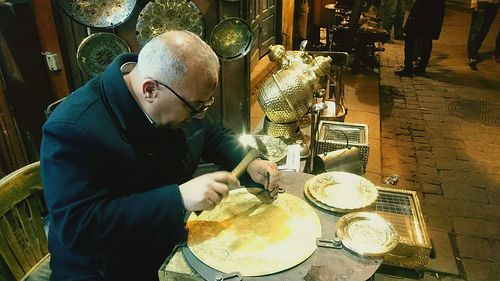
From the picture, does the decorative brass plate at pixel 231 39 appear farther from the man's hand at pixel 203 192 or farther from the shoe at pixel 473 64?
the shoe at pixel 473 64

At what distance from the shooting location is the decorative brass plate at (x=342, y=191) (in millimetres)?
1909

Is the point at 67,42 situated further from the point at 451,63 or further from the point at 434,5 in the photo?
the point at 451,63

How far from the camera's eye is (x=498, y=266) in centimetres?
357

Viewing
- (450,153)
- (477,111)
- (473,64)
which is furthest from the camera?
(473,64)

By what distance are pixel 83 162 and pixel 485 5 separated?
1021 centimetres

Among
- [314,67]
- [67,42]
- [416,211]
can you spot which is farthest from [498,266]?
[67,42]

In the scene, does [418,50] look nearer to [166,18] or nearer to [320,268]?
[166,18]

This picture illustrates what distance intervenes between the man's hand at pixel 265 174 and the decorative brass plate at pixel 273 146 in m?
0.90

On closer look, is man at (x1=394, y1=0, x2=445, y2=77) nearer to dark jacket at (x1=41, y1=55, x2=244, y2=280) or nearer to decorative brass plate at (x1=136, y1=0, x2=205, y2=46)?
decorative brass plate at (x1=136, y1=0, x2=205, y2=46)

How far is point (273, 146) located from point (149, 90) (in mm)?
1680

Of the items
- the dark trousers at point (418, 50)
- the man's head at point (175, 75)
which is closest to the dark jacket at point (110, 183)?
the man's head at point (175, 75)

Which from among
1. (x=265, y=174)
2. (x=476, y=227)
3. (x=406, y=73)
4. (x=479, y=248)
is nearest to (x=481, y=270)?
(x=479, y=248)

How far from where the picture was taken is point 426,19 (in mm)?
7777

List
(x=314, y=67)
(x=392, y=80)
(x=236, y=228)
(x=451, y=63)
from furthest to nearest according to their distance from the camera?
(x=451, y=63) < (x=392, y=80) < (x=314, y=67) < (x=236, y=228)
